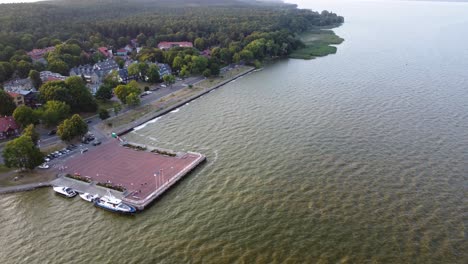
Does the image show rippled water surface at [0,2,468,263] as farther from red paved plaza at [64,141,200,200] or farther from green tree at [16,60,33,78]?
green tree at [16,60,33,78]

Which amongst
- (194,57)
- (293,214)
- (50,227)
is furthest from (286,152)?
(194,57)

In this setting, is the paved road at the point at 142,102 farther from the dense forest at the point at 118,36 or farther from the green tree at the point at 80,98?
the dense forest at the point at 118,36

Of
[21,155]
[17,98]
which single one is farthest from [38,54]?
[21,155]

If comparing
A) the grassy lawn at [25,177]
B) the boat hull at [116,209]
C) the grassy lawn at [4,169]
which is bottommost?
the boat hull at [116,209]

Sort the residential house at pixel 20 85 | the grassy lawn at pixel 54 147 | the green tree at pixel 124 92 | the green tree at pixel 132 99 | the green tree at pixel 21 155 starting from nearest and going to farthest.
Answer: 1. the green tree at pixel 21 155
2. the grassy lawn at pixel 54 147
3. the green tree at pixel 132 99
4. the green tree at pixel 124 92
5. the residential house at pixel 20 85

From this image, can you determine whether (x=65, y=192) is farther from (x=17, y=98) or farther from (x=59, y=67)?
(x=59, y=67)

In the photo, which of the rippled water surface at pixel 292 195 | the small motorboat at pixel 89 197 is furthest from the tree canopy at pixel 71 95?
the small motorboat at pixel 89 197

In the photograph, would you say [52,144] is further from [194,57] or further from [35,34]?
[35,34]
